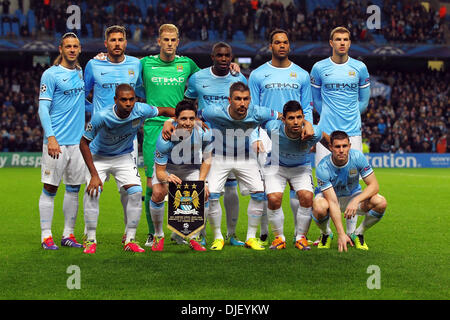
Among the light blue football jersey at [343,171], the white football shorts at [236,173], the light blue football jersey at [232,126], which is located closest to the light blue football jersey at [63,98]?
the light blue football jersey at [232,126]

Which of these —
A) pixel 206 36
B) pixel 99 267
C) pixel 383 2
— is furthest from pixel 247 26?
pixel 99 267

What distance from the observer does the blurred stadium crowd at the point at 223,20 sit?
29.8 m

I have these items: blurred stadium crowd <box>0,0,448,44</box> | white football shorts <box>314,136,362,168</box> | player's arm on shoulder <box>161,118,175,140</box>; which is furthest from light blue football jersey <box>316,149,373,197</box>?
blurred stadium crowd <box>0,0,448,44</box>

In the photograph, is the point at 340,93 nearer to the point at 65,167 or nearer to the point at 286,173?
the point at 286,173

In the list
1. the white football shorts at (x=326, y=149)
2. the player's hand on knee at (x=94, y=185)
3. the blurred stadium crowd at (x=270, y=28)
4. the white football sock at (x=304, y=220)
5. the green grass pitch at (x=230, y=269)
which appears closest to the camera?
the green grass pitch at (x=230, y=269)

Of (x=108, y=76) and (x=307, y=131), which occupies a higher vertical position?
(x=108, y=76)

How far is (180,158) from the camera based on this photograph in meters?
7.38

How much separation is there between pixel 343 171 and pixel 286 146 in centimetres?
68

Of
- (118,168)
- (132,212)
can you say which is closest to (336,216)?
(132,212)

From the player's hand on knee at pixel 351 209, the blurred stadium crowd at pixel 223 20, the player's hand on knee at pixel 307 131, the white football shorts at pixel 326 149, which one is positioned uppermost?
the blurred stadium crowd at pixel 223 20

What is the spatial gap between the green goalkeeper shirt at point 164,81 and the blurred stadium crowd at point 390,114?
18933mm

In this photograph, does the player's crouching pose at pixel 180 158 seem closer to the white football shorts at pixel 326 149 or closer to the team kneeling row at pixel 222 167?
the team kneeling row at pixel 222 167

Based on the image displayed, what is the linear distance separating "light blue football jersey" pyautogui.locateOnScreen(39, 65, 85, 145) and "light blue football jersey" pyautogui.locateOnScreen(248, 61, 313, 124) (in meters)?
2.06

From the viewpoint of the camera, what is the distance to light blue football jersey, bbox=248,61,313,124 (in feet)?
25.0
